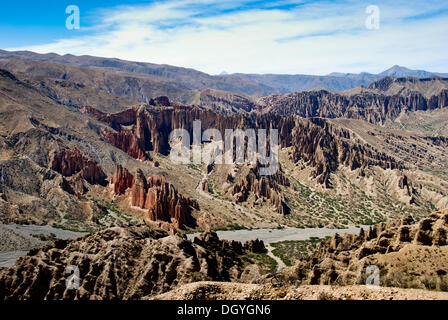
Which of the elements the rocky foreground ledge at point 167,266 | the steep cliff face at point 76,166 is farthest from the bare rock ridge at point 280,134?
the rocky foreground ledge at point 167,266

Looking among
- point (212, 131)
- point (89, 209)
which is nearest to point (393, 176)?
point (212, 131)

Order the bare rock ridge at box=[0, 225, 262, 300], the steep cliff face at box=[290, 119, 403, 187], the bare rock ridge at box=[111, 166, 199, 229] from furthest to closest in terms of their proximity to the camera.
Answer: the steep cliff face at box=[290, 119, 403, 187] < the bare rock ridge at box=[111, 166, 199, 229] < the bare rock ridge at box=[0, 225, 262, 300]

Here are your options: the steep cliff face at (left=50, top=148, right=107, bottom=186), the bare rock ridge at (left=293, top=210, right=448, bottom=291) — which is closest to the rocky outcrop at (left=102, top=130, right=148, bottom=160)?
the steep cliff face at (left=50, top=148, right=107, bottom=186)

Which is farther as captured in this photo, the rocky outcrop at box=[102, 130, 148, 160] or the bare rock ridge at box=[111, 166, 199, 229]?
the rocky outcrop at box=[102, 130, 148, 160]

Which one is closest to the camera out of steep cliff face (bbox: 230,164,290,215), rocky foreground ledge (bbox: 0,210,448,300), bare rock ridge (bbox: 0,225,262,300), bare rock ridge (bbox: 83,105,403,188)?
rocky foreground ledge (bbox: 0,210,448,300)

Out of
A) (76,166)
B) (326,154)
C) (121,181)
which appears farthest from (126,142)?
(326,154)

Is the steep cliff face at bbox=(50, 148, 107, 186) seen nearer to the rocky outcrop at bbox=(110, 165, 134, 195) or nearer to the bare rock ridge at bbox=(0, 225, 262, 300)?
the rocky outcrop at bbox=(110, 165, 134, 195)
